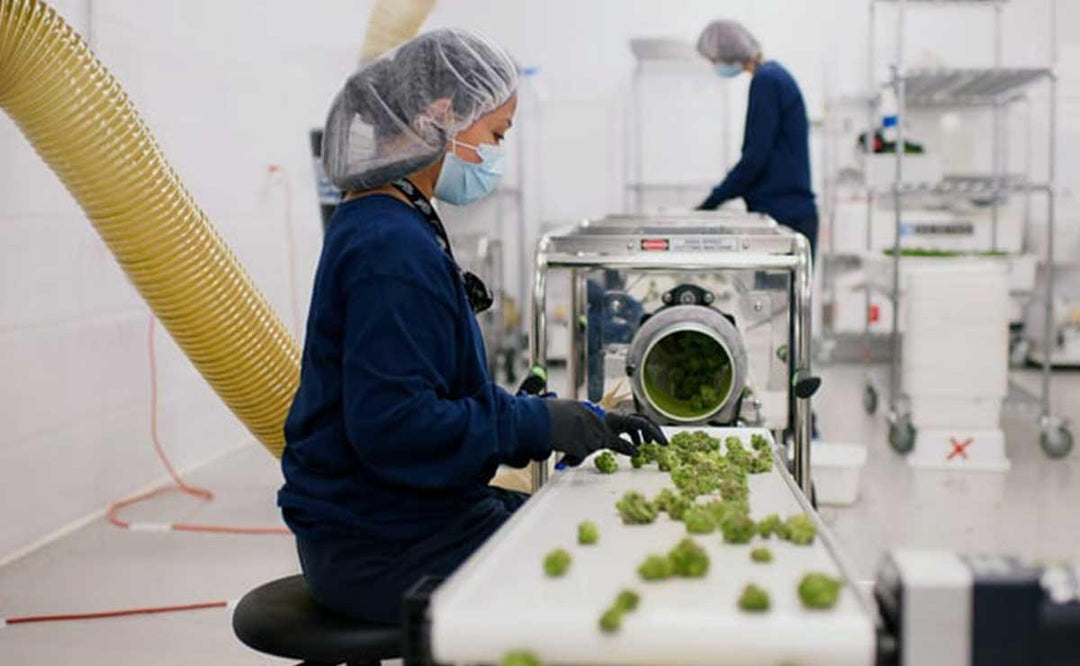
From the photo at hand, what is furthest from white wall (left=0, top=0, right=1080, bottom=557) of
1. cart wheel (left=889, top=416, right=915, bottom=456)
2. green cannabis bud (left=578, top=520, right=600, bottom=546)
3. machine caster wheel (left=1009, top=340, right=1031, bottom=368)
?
green cannabis bud (left=578, top=520, right=600, bottom=546)

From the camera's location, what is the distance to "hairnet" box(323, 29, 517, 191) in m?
1.57

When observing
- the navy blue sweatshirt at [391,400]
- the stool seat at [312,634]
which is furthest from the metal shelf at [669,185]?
the stool seat at [312,634]

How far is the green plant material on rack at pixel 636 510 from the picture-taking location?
1.33 meters

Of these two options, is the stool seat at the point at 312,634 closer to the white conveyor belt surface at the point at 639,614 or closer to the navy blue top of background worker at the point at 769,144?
the white conveyor belt surface at the point at 639,614

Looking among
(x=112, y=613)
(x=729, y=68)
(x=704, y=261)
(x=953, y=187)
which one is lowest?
(x=112, y=613)

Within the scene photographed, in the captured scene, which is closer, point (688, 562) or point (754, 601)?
point (754, 601)

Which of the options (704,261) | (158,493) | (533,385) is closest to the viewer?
(533,385)

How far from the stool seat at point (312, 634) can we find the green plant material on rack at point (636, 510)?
32cm

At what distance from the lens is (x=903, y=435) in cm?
428

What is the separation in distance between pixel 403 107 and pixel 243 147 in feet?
9.65

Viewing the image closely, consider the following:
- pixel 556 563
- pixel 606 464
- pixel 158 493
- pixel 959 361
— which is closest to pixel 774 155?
pixel 959 361

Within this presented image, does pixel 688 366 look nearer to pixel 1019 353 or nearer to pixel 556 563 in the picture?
pixel 556 563

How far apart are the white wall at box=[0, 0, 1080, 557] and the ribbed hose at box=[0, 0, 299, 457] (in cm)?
63

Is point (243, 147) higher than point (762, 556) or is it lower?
higher
